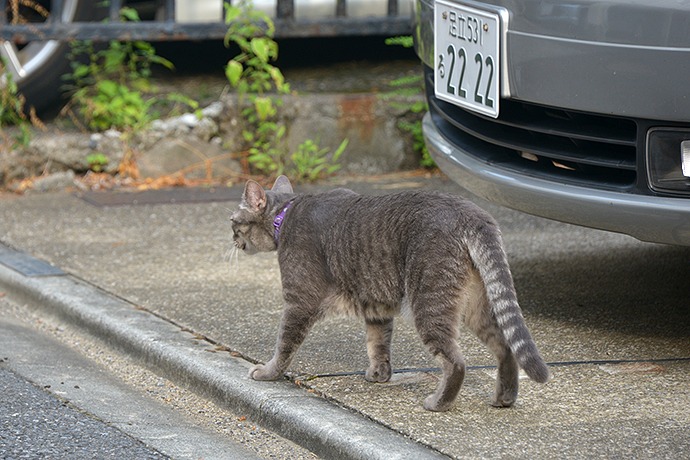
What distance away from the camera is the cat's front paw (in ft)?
11.3

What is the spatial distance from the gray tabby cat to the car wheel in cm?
314

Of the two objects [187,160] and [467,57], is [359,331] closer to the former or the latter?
[467,57]

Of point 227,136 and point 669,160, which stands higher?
point 669,160

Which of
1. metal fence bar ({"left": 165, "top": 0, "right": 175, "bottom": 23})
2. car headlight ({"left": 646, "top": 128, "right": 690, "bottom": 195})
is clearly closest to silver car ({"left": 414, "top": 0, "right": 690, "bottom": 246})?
car headlight ({"left": 646, "top": 128, "right": 690, "bottom": 195})

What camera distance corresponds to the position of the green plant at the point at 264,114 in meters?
6.16

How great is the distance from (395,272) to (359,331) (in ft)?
2.57

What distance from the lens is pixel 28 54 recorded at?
21.2ft

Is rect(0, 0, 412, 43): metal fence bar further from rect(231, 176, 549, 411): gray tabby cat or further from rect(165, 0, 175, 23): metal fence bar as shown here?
rect(231, 176, 549, 411): gray tabby cat

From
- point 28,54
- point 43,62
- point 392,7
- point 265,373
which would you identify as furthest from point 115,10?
point 265,373

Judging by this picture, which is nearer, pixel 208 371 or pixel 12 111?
pixel 208 371

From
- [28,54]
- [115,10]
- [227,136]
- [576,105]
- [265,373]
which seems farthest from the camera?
[28,54]

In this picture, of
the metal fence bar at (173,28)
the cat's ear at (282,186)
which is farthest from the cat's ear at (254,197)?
the metal fence bar at (173,28)

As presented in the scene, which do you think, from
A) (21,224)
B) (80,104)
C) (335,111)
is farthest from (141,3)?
(21,224)

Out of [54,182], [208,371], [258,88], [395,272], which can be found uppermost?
[395,272]
